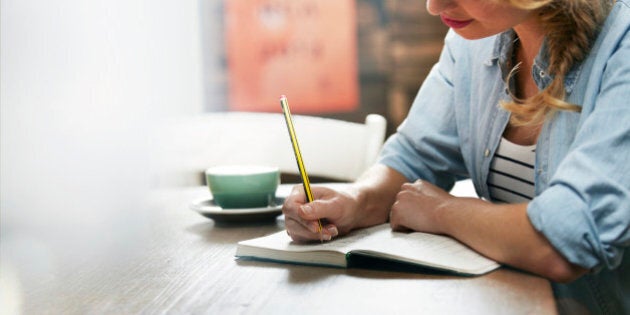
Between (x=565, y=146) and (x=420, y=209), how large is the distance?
0.68 feet

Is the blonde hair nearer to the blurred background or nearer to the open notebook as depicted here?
the open notebook

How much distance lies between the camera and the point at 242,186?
1.34 meters

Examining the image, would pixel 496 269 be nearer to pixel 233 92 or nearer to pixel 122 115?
pixel 122 115

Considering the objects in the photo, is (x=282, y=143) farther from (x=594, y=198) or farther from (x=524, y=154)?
(x=594, y=198)

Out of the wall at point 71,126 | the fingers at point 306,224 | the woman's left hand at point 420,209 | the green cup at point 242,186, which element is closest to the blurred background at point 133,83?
the wall at point 71,126

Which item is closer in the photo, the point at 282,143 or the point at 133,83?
the point at 282,143

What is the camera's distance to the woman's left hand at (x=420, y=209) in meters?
1.10

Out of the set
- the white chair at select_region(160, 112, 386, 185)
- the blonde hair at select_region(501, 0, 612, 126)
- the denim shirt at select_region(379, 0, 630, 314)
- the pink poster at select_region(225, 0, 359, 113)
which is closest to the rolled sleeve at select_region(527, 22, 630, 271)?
the denim shirt at select_region(379, 0, 630, 314)

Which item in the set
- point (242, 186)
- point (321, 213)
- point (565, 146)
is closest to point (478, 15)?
point (565, 146)

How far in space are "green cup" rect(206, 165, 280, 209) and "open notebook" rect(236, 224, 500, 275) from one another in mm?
248

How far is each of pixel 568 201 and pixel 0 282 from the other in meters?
0.66

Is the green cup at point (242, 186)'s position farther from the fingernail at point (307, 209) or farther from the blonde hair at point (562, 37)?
the blonde hair at point (562, 37)

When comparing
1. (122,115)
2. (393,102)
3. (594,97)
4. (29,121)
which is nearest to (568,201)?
(594,97)

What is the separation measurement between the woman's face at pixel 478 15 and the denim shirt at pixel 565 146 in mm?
90
